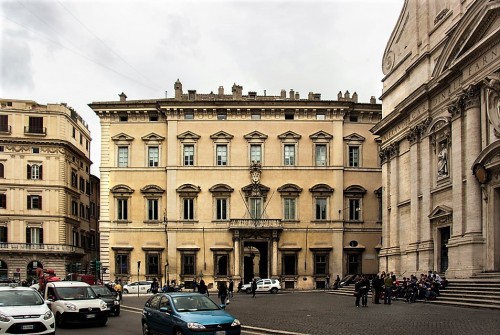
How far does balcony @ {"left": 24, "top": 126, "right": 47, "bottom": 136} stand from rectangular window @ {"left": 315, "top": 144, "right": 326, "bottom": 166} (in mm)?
31181

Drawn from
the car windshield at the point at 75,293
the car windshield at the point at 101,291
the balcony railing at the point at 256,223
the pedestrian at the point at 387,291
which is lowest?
the pedestrian at the point at 387,291

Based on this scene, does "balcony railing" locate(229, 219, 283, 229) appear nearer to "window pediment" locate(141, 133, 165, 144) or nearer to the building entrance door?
"window pediment" locate(141, 133, 165, 144)

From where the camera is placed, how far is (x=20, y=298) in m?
18.3

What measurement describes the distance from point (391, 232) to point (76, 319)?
2747 cm

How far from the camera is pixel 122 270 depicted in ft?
194

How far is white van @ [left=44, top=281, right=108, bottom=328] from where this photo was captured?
71.1 ft

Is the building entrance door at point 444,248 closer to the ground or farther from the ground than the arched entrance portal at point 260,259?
farther from the ground

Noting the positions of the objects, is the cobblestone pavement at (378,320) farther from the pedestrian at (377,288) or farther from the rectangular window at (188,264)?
the rectangular window at (188,264)

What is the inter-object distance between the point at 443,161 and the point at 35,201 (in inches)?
1946

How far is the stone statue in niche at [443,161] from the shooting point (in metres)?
35.5

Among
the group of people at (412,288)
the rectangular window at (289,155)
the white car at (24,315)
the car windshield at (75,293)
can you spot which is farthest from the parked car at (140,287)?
the white car at (24,315)

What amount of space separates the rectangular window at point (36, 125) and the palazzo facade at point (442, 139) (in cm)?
4039

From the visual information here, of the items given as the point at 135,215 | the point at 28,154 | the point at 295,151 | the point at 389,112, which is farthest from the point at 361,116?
the point at 28,154

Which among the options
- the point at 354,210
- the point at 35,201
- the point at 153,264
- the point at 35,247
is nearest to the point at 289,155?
the point at 354,210
